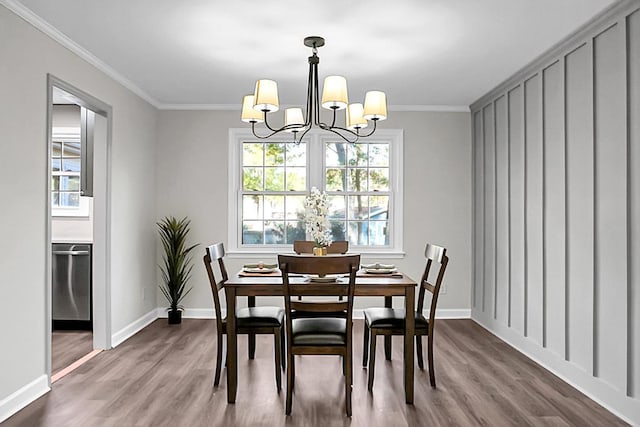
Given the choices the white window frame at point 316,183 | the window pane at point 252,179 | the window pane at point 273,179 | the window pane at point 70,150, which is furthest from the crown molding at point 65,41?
the window pane at point 273,179

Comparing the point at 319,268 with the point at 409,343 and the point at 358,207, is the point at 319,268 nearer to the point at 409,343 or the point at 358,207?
the point at 409,343

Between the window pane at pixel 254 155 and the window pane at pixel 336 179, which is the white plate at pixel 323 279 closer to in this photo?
the window pane at pixel 336 179

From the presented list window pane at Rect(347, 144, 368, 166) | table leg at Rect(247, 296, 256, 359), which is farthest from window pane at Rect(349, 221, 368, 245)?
table leg at Rect(247, 296, 256, 359)

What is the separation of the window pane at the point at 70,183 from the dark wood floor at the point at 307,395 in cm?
205

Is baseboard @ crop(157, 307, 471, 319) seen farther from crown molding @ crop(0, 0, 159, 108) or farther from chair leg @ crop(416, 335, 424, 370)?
crown molding @ crop(0, 0, 159, 108)

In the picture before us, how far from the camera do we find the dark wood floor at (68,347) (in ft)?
14.3

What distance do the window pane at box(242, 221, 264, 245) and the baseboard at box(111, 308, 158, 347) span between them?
136cm

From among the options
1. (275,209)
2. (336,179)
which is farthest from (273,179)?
(336,179)

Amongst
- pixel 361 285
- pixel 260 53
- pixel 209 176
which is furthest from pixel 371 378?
pixel 209 176

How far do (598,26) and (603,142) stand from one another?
782mm

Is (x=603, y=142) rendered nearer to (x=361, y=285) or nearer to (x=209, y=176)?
(x=361, y=285)

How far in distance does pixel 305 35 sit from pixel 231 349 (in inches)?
89.9

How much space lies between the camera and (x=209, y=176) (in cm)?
626

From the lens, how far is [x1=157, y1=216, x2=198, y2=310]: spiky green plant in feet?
19.3
